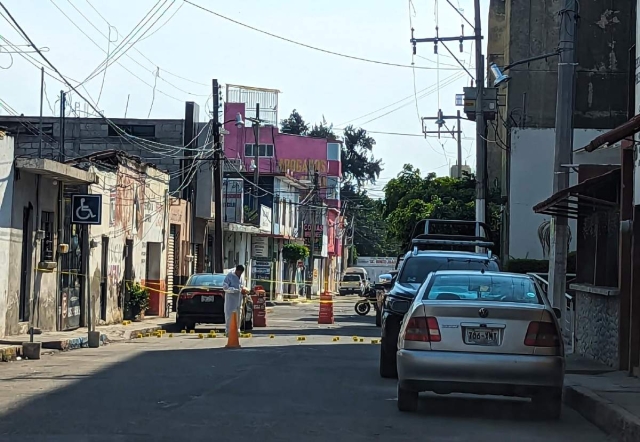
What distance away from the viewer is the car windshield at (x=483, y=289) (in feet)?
36.4

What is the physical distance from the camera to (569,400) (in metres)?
12.8

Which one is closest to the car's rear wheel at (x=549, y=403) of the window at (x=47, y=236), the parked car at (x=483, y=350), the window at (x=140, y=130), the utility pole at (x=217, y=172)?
the parked car at (x=483, y=350)

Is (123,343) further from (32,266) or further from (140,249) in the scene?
(140,249)

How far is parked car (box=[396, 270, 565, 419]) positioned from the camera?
34.1 ft

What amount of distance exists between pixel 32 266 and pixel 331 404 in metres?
12.8

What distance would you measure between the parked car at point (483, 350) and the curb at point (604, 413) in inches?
22.7

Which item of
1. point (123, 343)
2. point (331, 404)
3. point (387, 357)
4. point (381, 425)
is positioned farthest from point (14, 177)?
point (381, 425)

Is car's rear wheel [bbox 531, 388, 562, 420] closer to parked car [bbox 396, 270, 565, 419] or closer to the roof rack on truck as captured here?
parked car [bbox 396, 270, 565, 419]

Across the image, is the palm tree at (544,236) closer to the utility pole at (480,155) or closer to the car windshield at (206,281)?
the utility pole at (480,155)

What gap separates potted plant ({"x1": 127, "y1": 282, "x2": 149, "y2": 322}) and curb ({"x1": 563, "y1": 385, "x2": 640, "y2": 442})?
20.3 metres

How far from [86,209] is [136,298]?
397 inches

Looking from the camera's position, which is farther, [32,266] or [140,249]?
[140,249]

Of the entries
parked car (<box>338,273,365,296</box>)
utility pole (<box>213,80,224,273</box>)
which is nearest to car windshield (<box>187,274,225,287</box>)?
utility pole (<box>213,80,224,273</box>)

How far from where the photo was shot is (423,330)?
1064cm
